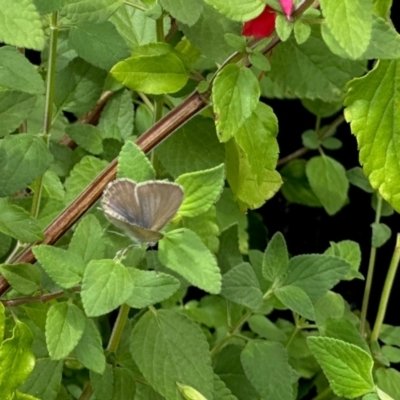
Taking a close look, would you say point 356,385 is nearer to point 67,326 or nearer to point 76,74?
point 67,326

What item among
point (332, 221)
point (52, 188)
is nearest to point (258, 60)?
point (52, 188)

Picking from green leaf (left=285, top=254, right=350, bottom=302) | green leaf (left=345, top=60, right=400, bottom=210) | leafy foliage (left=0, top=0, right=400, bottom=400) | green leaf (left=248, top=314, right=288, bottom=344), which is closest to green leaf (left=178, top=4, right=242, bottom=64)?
leafy foliage (left=0, top=0, right=400, bottom=400)

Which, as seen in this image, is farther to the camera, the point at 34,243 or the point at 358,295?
the point at 358,295

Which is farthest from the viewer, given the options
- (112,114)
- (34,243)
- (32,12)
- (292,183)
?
(292,183)

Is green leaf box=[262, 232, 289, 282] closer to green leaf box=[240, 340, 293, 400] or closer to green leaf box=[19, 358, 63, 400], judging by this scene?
green leaf box=[240, 340, 293, 400]

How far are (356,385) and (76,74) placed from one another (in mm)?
350

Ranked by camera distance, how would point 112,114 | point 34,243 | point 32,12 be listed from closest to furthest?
1. point 32,12
2. point 34,243
3. point 112,114

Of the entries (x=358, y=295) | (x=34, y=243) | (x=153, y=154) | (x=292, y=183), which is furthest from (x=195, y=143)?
(x=358, y=295)

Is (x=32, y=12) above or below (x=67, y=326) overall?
above

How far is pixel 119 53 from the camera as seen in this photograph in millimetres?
511

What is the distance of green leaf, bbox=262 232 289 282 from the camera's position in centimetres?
58

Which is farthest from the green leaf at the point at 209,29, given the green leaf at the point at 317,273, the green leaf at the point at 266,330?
the green leaf at the point at 266,330

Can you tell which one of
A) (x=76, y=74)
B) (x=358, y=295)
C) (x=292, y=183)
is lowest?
(x=358, y=295)

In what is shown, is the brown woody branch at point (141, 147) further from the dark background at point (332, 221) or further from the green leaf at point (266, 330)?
the dark background at point (332, 221)
